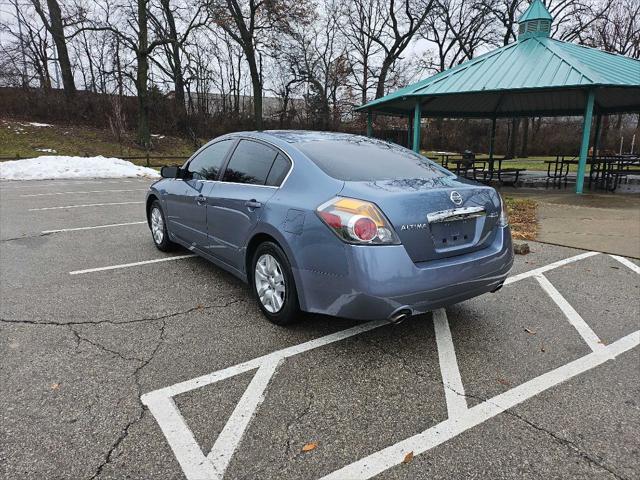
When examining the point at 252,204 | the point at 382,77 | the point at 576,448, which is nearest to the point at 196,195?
the point at 252,204

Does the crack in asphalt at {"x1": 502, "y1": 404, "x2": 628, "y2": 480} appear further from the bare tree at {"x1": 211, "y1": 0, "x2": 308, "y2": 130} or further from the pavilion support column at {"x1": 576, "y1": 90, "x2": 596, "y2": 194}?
the bare tree at {"x1": 211, "y1": 0, "x2": 308, "y2": 130}

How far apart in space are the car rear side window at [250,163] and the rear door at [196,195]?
0.23 metres

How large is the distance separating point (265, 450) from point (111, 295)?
8.83 feet

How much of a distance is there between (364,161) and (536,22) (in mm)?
12414

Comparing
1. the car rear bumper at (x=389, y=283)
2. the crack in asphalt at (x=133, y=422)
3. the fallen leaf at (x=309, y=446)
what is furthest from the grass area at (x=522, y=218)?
the crack in asphalt at (x=133, y=422)

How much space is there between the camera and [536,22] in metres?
12.9

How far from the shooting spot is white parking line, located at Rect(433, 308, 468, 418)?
8.33 feet

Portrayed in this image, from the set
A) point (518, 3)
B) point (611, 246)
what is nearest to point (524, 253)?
point (611, 246)

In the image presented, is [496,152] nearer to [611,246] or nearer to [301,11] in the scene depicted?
[301,11]

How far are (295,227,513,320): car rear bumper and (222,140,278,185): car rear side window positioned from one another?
41.9 inches

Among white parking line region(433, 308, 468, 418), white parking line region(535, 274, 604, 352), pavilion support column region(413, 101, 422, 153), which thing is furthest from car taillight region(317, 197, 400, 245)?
pavilion support column region(413, 101, 422, 153)

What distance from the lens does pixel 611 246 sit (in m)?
6.08

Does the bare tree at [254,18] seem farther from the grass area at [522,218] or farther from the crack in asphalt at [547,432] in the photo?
the crack in asphalt at [547,432]

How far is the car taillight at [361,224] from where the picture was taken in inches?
108
